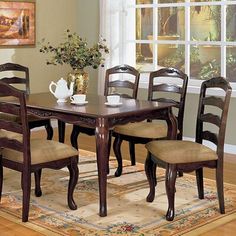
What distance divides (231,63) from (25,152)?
3.18 meters

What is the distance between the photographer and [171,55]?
6582mm

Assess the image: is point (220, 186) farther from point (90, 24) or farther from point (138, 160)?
point (90, 24)

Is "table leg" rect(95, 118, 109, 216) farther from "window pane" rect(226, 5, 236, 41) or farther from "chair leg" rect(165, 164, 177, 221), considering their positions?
"window pane" rect(226, 5, 236, 41)

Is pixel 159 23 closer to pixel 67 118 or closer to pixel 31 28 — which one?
pixel 31 28

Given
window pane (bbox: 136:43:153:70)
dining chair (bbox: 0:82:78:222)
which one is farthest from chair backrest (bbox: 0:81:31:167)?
window pane (bbox: 136:43:153:70)

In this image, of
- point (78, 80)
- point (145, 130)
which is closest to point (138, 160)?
point (145, 130)

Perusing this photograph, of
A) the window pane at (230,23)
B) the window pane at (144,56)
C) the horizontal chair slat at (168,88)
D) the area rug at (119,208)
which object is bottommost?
the area rug at (119,208)

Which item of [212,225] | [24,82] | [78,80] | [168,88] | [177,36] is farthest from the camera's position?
[177,36]

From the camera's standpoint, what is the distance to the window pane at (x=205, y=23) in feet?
19.9

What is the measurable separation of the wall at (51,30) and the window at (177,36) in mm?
555

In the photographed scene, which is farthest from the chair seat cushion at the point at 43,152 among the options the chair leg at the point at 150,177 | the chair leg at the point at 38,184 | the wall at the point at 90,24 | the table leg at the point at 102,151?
the wall at the point at 90,24

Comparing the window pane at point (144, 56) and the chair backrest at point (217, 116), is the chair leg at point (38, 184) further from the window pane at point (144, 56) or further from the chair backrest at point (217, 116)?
the window pane at point (144, 56)

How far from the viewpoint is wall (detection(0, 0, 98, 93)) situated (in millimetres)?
7121

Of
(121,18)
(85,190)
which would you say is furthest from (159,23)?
(85,190)
